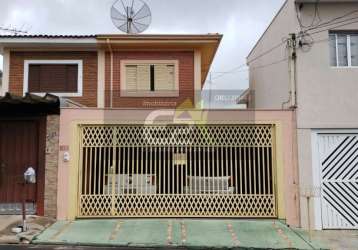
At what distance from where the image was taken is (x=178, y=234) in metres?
8.28

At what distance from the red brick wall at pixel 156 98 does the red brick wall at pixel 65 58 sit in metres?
0.49

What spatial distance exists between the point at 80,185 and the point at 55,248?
2.40 meters

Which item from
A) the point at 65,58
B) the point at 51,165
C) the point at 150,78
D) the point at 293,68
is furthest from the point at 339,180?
the point at 65,58

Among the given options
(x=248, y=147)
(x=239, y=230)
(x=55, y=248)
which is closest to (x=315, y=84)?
(x=248, y=147)

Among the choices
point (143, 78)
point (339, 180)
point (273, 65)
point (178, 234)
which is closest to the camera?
point (178, 234)

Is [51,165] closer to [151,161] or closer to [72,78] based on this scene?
[151,161]

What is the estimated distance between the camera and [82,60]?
13.4m

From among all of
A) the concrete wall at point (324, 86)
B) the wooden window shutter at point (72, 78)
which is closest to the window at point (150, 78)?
the wooden window shutter at point (72, 78)

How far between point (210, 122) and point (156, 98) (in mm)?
3944

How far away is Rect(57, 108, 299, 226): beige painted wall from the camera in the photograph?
9.46 m

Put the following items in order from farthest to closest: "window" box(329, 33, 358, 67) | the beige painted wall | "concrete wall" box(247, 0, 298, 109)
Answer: "concrete wall" box(247, 0, 298, 109)
"window" box(329, 33, 358, 67)
the beige painted wall

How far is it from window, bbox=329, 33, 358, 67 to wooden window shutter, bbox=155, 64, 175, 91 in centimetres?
554

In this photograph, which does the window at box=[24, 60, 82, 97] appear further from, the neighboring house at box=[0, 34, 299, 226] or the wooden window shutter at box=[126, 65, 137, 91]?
the neighboring house at box=[0, 34, 299, 226]

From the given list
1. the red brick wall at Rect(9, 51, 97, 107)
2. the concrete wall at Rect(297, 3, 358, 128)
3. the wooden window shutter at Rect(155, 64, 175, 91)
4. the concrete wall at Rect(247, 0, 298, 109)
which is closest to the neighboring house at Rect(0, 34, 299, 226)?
the concrete wall at Rect(297, 3, 358, 128)
